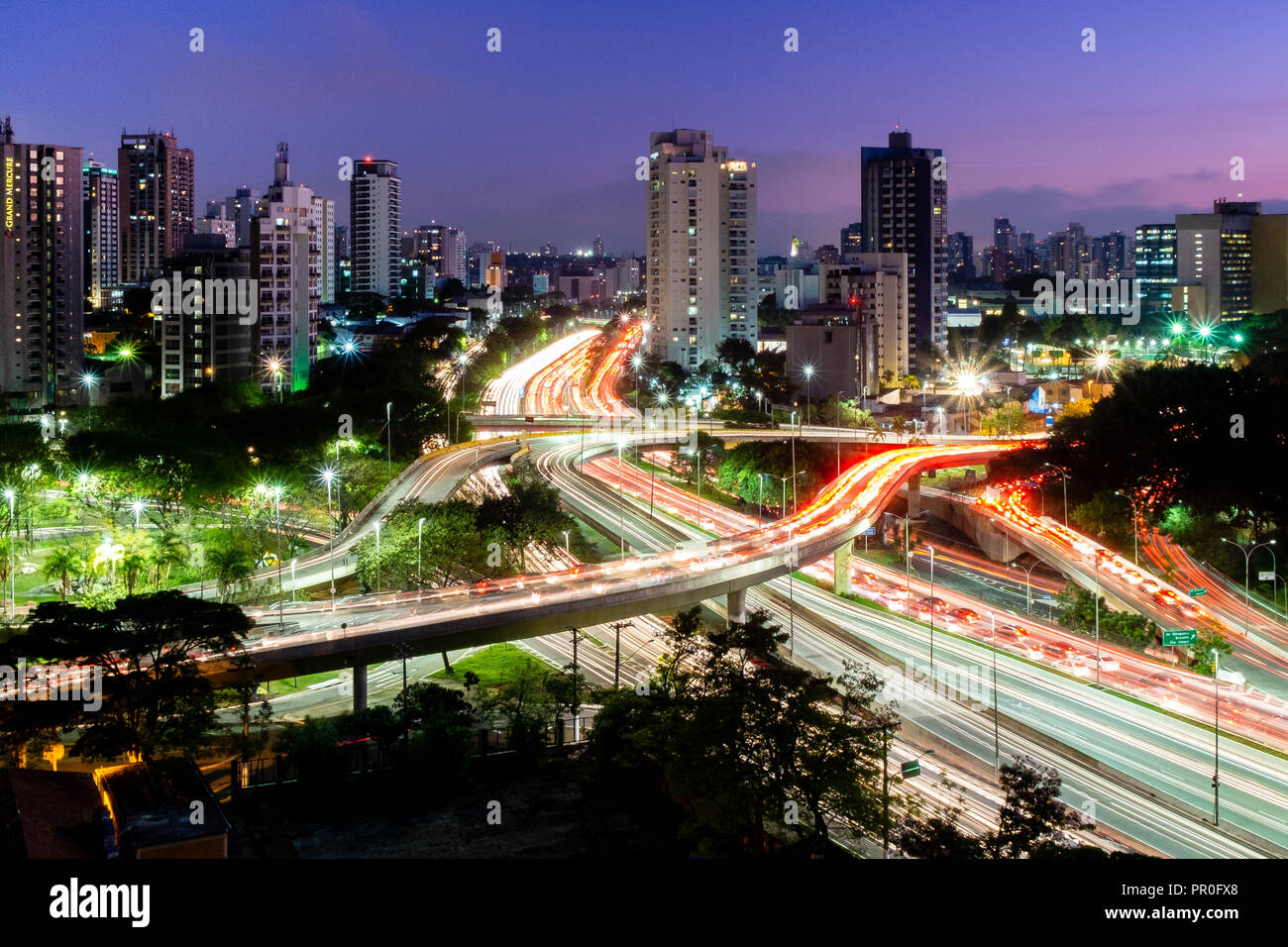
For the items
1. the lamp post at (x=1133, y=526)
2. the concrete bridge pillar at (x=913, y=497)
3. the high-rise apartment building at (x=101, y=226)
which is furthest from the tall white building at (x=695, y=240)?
the high-rise apartment building at (x=101, y=226)

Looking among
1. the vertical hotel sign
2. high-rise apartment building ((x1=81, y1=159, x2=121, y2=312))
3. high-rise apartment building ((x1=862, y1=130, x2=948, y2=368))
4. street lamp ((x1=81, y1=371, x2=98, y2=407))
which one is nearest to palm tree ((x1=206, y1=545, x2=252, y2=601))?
street lamp ((x1=81, y1=371, x2=98, y2=407))

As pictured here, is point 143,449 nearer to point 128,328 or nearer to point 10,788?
point 10,788

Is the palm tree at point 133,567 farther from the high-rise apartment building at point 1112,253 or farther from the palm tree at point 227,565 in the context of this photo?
the high-rise apartment building at point 1112,253

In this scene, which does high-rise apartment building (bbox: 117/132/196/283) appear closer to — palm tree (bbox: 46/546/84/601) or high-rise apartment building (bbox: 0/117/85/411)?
high-rise apartment building (bbox: 0/117/85/411)

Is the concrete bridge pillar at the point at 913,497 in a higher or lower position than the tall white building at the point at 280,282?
lower

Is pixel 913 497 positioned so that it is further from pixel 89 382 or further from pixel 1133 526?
pixel 89 382

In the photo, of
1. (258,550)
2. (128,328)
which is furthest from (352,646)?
(128,328)
